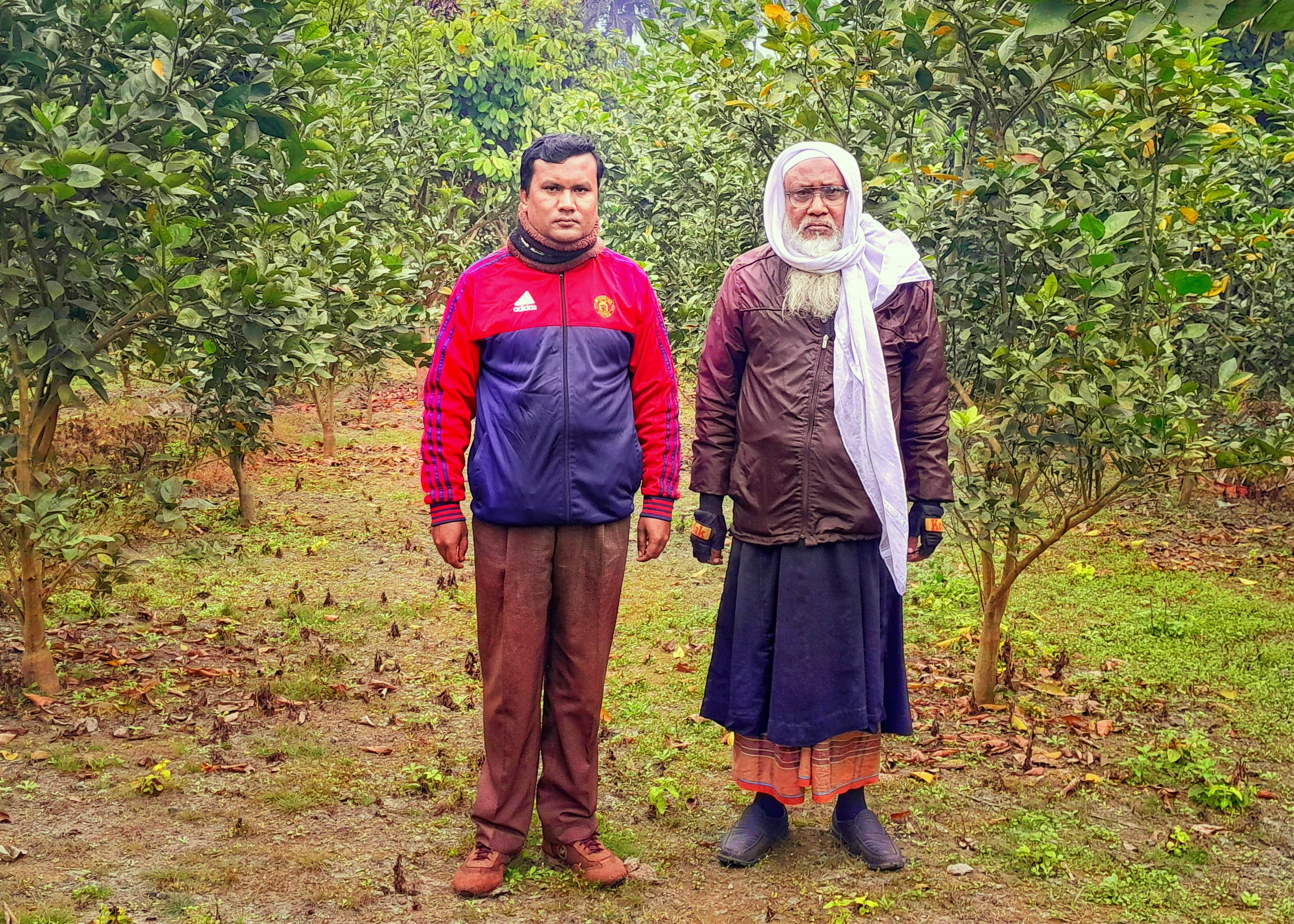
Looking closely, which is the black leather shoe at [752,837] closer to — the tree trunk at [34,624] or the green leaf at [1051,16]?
the green leaf at [1051,16]

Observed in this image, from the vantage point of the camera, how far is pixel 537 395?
3664 mm

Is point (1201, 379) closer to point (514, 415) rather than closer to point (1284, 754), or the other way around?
point (1284, 754)

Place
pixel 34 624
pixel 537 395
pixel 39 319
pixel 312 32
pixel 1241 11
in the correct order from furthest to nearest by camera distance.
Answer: pixel 34 624 < pixel 312 32 < pixel 39 319 < pixel 537 395 < pixel 1241 11

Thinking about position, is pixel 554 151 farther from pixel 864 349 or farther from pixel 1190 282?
pixel 1190 282

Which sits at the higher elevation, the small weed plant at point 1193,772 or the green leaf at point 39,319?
the green leaf at point 39,319

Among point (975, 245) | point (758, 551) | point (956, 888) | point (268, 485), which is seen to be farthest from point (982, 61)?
point (268, 485)

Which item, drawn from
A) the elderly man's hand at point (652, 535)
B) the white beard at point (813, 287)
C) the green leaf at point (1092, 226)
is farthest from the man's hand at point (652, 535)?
the green leaf at point (1092, 226)

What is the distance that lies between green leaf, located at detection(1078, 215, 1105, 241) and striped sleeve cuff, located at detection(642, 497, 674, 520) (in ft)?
5.82

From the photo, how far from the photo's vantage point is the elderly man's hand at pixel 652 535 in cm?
395

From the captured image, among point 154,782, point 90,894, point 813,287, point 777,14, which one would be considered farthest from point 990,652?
point 90,894

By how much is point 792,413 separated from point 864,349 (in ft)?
1.03

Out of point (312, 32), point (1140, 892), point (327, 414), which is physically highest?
point (312, 32)

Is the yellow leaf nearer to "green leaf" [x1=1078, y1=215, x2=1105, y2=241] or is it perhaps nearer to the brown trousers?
"green leaf" [x1=1078, y1=215, x2=1105, y2=241]

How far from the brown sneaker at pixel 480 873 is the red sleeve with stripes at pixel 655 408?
1.24 metres
